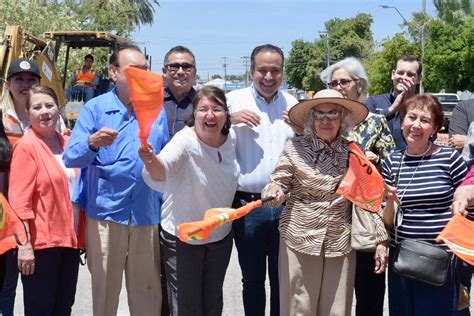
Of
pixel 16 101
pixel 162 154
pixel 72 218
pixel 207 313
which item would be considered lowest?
pixel 207 313

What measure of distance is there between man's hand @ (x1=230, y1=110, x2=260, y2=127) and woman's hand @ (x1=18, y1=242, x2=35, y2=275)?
163 cm

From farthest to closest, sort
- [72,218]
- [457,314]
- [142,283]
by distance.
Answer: [142,283]
[72,218]
[457,314]

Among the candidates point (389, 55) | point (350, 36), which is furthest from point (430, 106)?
point (350, 36)

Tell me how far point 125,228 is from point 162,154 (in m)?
0.72

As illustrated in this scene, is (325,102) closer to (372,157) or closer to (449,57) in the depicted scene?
(372,157)

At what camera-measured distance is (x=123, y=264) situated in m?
4.42

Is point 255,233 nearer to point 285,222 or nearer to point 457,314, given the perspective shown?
point 285,222

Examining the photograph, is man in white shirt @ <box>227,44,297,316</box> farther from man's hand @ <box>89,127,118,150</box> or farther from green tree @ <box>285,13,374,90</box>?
green tree @ <box>285,13,374,90</box>

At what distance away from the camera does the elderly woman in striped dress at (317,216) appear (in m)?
3.99

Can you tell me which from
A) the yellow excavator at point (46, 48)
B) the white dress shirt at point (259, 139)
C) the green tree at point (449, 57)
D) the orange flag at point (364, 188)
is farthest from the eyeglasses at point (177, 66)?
the green tree at point (449, 57)

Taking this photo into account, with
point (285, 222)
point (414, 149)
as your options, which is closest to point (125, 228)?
point (285, 222)

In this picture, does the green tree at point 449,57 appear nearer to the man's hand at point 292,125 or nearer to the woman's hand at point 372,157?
the woman's hand at point 372,157

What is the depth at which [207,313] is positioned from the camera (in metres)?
4.26

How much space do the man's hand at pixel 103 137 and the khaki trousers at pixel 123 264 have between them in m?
0.64
